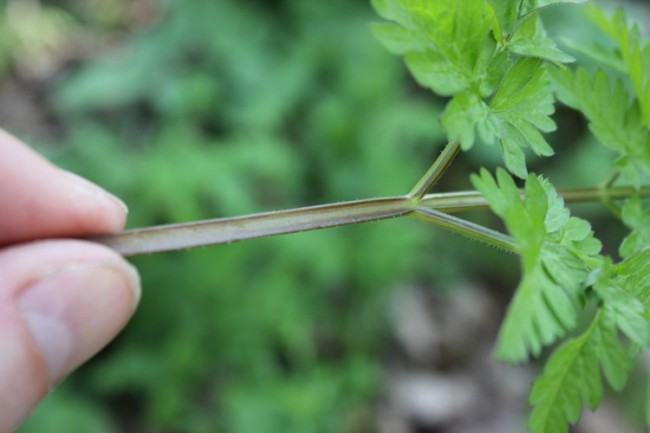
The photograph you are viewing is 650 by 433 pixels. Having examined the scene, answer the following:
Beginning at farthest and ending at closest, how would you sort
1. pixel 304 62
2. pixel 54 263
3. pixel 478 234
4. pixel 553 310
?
pixel 304 62
pixel 54 263
pixel 478 234
pixel 553 310

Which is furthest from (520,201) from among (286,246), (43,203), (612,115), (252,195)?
(252,195)

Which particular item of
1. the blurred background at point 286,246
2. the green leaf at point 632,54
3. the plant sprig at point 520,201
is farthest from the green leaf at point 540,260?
the blurred background at point 286,246

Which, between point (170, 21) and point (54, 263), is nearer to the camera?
point (54, 263)

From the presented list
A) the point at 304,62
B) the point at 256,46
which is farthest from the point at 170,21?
the point at 304,62

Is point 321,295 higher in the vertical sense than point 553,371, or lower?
lower

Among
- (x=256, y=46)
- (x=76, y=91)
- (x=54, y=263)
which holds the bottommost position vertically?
(x=76, y=91)

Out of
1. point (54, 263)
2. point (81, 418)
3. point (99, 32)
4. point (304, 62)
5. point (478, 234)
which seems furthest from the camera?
point (99, 32)

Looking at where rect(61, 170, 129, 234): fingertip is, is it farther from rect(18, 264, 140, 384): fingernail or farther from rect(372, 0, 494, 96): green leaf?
rect(372, 0, 494, 96): green leaf

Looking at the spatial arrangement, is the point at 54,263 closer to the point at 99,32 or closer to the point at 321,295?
the point at 321,295
